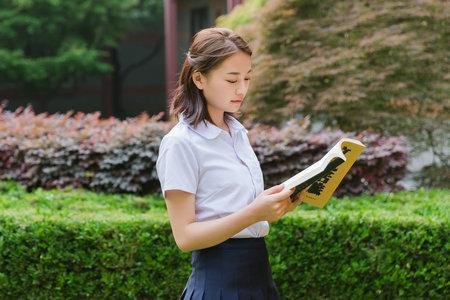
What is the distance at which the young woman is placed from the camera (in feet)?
4.93

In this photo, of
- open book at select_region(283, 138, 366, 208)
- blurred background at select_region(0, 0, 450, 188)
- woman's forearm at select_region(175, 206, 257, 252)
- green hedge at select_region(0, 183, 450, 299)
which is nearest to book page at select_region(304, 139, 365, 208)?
open book at select_region(283, 138, 366, 208)

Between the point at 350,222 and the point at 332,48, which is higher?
the point at 332,48

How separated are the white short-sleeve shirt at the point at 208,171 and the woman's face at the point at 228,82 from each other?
0.29ft

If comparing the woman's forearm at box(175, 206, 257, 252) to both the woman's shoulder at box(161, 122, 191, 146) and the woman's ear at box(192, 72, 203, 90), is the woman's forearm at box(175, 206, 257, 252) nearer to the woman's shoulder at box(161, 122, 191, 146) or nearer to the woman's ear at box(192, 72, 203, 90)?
the woman's shoulder at box(161, 122, 191, 146)

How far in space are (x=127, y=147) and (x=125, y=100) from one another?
16.9 m

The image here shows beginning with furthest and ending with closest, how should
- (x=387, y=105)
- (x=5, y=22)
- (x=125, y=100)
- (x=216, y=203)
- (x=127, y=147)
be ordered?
(x=125, y=100) < (x=5, y=22) < (x=387, y=105) < (x=127, y=147) < (x=216, y=203)

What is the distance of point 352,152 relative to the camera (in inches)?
67.8

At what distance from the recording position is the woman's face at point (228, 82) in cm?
158

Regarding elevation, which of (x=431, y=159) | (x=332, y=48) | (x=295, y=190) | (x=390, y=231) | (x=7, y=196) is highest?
(x=295, y=190)

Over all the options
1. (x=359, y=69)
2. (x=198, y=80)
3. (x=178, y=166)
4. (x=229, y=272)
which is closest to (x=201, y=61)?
(x=198, y=80)

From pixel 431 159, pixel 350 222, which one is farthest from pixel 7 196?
pixel 431 159

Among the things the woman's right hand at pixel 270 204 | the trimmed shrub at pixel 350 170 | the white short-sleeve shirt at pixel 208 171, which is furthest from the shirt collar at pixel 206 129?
the trimmed shrub at pixel 350 170

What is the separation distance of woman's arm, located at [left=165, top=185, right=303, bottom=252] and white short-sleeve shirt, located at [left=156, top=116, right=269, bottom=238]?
0.04 m

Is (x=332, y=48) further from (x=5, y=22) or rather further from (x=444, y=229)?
(x=5, y=22)
